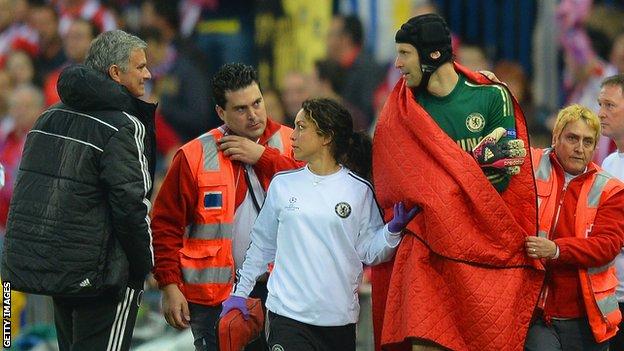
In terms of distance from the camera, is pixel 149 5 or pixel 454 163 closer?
pixel 454 163

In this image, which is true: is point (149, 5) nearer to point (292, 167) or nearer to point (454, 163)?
point (292, 167)

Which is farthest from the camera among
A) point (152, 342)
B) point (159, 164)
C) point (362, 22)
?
point (159, 164)

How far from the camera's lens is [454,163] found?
22.1 feet

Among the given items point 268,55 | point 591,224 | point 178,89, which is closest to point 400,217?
point 591,224

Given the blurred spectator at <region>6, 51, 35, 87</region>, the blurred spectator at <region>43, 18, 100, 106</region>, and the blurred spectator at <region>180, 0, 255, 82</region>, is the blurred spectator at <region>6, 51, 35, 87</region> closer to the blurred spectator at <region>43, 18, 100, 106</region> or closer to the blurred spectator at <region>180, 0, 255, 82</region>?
the blurred spectator at <region>43, 18, 100, 106</region>

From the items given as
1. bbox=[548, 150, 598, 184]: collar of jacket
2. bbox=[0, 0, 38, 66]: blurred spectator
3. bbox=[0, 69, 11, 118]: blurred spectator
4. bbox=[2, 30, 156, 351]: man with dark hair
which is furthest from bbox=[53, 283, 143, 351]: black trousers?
bbox=[0, 0, 38, 66]: blurred spectator

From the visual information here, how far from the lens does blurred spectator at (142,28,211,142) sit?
14125mm

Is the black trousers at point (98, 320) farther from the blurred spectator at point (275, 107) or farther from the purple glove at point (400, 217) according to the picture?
the blurred spectator at point (275, 107)

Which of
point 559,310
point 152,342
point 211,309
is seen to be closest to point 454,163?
point 559,310

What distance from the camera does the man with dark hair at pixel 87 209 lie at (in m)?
6.98

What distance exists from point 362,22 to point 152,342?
3849mm

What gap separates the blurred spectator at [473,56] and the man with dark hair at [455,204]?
4.87 meters

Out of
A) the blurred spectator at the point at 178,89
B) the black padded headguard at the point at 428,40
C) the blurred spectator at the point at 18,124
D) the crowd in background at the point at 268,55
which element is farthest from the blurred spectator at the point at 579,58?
the blurred spectator at the point at 18,124

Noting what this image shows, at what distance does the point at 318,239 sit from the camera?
7.00m
